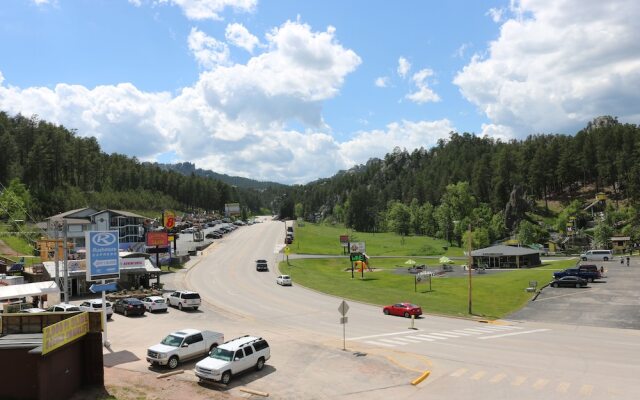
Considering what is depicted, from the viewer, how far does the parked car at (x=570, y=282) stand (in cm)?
5969

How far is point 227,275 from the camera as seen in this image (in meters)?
69.8

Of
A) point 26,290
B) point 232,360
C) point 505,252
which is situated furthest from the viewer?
point 505,252

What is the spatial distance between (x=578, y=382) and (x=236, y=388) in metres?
16.1

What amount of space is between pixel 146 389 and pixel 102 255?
13477 mm

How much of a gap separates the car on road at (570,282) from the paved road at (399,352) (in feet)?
68.2

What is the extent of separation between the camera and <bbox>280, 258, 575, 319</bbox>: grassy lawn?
4991 cm

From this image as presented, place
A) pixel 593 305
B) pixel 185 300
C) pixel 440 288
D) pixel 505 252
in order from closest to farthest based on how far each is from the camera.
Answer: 1. pixel 185 300
2. pixel 593 305
3. pixel 440 288
4. pixel 505 252

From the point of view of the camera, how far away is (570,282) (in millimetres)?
60125

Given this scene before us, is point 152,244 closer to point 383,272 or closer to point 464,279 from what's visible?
point 383,272

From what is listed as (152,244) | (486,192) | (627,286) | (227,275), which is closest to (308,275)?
(227,275)

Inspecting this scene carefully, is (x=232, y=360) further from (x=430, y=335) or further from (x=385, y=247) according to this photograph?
(x=385, y=247)

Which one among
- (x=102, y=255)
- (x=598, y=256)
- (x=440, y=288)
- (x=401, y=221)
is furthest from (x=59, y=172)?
(x=598, y=256)

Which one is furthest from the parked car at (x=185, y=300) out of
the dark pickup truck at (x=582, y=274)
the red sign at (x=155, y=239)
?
the dark pickup truck at (x=582, y=274)

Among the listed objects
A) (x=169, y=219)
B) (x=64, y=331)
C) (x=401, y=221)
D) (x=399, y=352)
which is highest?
(x=169, y=219)
